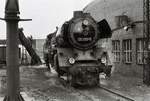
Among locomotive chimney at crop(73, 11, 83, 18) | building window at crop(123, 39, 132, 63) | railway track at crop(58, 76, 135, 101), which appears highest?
locomotive chimney at crop(73, 11, 83, 18)

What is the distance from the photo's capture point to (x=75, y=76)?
13.8 meters

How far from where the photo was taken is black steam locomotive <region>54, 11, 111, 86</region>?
13.7 m

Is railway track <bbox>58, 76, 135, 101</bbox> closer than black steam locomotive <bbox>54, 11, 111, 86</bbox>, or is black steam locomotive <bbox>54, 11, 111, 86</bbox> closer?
railway track <bbox>58, 76, 135, 101</bbox>

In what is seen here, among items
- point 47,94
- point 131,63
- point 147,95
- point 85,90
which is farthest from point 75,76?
point 131,63

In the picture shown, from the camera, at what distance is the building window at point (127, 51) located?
21.1m

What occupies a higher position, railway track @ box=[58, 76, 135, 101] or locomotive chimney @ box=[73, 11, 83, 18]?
locomotive chimney @ box=[73, 11, 83, 18]

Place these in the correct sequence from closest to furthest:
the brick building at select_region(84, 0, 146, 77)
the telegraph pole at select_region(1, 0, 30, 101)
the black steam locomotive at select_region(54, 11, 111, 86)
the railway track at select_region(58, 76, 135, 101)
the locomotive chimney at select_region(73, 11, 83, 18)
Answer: the telegraph pole at select_region(1, 0, 30, 101)
the railway track at select_region(58, 76, 135, 101)
the black steam locomotive at select_region(54, 11, 111, 86)
the locomotive chimney at select_region(73, 11, 83, 18)
the brick building at select_region(84, 0, 146, 77)

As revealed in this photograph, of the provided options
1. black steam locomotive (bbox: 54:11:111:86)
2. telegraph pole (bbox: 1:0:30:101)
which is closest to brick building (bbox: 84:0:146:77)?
black steam locomotive (bbox: 54:11:111:86)

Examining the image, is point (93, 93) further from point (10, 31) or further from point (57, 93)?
point (10, 31)

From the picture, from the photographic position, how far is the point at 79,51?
14.1 m

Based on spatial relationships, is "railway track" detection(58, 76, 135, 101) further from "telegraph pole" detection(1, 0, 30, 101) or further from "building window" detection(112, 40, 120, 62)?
"building window" detection(112, 40, 120, 62)

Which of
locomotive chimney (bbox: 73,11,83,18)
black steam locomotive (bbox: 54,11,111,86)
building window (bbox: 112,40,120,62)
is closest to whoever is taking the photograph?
black steam locomotive (bbox: 54,11,111,86)

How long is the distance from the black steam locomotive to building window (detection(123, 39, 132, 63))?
7128 mm

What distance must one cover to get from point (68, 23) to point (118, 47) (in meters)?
9.72
